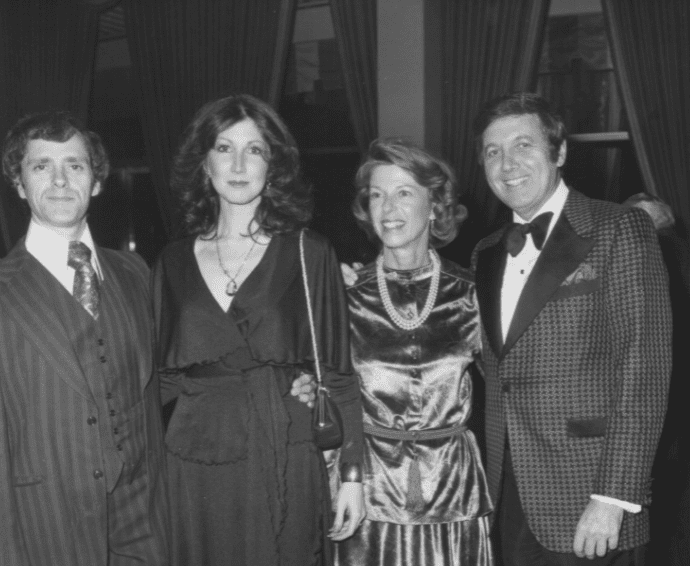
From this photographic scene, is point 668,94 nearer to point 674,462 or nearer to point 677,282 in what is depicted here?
point 677,282

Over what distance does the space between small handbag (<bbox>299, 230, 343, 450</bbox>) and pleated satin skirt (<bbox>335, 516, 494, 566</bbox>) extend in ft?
1.47

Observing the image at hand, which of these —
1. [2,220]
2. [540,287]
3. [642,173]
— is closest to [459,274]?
[540,287]

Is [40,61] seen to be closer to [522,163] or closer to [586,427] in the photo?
[522,163]

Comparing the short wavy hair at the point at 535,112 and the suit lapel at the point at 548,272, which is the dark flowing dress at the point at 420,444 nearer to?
the suit lapel at the point at 548,272

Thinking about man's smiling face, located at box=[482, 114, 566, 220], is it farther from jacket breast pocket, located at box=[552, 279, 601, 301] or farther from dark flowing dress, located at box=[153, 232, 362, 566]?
dark flowing dress, located at box=[153, 232, 362, 566]

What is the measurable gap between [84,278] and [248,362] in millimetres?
466

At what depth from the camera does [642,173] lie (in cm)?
457

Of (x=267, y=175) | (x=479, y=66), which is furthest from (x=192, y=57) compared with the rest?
(x=267, y=175)

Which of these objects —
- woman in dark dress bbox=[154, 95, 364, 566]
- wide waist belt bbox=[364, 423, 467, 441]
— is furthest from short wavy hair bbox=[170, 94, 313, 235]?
wide waist belt bbox=[364, 423, 467, 441]

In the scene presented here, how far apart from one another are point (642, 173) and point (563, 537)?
310 cm

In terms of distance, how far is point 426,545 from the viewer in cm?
231

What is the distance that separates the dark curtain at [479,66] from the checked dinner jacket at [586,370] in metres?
2.74

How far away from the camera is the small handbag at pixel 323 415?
2.02 metres

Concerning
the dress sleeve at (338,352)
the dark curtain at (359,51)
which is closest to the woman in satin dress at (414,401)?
the dress sleeve at (338,352)
